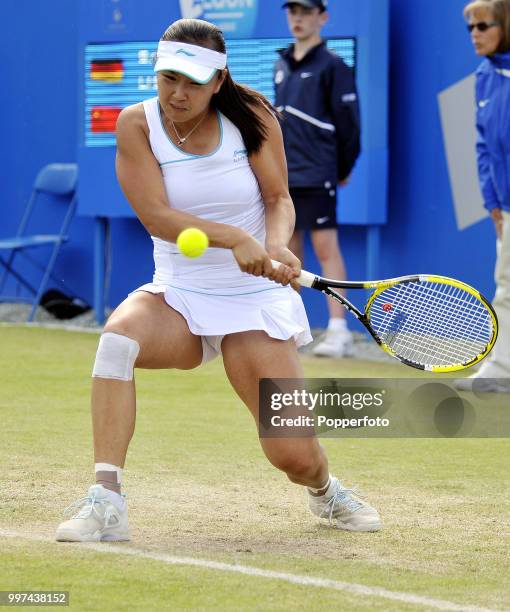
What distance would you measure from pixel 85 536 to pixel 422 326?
5.56ft

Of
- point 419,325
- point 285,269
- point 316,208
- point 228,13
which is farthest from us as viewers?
point 228,13

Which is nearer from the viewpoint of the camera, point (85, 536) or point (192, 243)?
point (192, 243)

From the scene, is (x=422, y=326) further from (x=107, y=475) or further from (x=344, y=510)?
(x=107, y=475)

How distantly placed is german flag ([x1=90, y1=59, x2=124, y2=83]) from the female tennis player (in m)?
6.07

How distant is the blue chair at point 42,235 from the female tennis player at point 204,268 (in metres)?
6.57

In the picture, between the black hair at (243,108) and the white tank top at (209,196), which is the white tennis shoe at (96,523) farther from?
the black hair at (243,108)

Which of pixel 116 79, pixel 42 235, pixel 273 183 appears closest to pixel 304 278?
pixel 273 183

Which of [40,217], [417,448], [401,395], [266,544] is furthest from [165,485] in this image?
[40,217]

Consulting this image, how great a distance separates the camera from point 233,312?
4633 mm

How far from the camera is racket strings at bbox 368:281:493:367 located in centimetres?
525

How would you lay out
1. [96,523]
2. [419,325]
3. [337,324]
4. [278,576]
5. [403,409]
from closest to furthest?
[278,576] → [96,523] → [419,325] → [403,409] → [337,324]

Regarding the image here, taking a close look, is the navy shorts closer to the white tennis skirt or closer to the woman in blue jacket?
the woman in blue jacket

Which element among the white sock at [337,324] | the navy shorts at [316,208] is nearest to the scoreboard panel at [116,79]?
the navy shorts at [316,208]

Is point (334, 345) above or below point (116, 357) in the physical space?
below
